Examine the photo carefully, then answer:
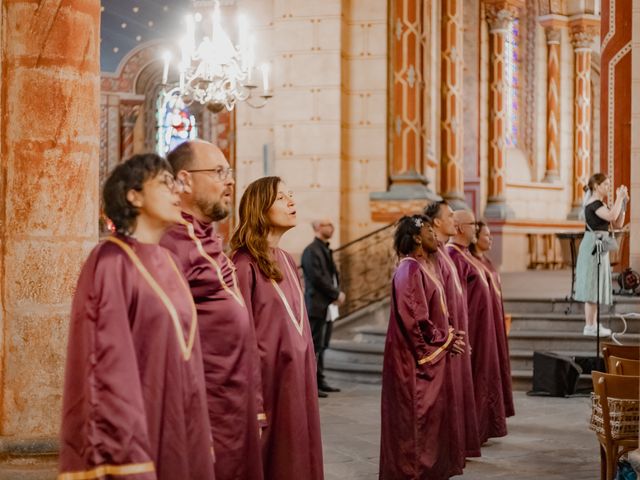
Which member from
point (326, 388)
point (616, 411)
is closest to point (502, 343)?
point (326, 388)

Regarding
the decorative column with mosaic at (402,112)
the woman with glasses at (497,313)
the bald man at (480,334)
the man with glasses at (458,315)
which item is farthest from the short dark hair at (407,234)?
the decorative column with mosaic at (402,112)

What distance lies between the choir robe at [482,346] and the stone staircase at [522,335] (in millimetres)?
2723

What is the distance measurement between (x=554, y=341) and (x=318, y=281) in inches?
104

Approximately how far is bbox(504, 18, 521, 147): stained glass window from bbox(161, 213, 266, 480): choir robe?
1741 cm

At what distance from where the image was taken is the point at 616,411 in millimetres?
4742

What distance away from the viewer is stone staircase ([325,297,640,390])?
1041cm

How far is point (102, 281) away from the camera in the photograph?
292 cm

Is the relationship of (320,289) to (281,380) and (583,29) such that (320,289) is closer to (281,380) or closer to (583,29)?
(281,380)

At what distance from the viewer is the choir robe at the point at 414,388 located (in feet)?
18.9

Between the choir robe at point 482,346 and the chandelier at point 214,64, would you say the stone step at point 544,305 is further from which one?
the choir robe at point 482,346

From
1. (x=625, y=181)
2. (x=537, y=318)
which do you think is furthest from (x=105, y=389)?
(x=625, y=181)

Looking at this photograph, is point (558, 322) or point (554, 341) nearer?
point (554, 341)

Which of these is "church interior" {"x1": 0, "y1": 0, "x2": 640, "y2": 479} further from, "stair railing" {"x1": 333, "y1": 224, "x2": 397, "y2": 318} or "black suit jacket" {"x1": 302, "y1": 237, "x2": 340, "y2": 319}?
"black suit jacket" {"x1": 302, "y1": 237, "x2": 340, "y2": 319}

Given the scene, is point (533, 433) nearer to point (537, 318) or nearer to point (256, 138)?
point (537, 318)
